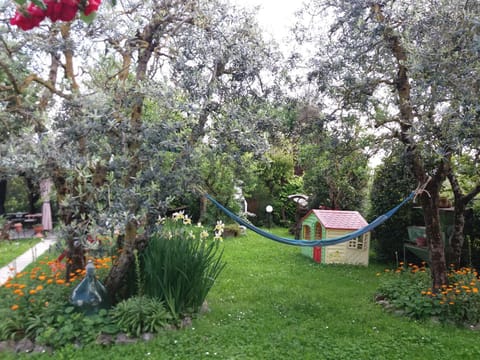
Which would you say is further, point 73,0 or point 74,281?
point 74,281

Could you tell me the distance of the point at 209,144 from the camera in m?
3.05

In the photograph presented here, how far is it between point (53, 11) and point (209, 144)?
2163 millimetres

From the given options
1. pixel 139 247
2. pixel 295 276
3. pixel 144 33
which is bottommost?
pixel 295 276

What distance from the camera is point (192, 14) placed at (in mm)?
3217

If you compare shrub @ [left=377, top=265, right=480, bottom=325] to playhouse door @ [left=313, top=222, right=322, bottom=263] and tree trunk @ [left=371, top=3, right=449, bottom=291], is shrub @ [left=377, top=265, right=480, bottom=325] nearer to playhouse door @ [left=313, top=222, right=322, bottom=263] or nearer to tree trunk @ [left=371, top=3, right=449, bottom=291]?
tree trunk @ [left=371, top=3, right=449, bottom=291]

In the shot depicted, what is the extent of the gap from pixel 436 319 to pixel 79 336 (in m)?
2.99

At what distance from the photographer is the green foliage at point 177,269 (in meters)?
3.29

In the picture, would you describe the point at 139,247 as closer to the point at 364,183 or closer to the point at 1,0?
the point at 1,0

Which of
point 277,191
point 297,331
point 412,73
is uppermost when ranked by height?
point 412,73

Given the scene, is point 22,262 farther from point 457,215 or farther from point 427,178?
point 457,215

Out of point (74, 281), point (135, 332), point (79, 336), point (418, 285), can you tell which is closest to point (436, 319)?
point (418, 285)

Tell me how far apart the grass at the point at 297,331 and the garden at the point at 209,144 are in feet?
0.07

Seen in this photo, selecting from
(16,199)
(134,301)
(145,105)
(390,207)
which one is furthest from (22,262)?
(16,199)

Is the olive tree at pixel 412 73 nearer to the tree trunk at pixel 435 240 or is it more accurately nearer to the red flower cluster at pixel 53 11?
the tree trunk at pixel 435 240
